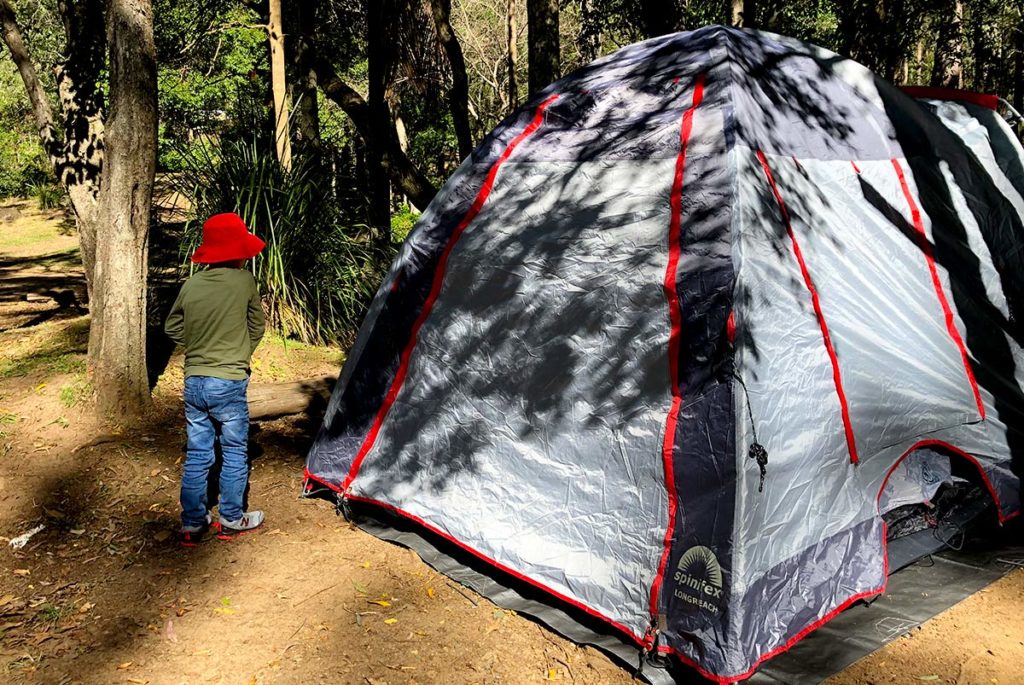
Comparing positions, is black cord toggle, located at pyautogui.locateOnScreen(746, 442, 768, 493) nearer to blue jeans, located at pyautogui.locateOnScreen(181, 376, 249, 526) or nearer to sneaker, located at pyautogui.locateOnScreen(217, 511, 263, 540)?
blue jeans, located at pyautogui.locateOnScreen(181, 376, 249, 526)

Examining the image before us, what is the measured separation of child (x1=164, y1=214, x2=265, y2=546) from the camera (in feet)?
14.3

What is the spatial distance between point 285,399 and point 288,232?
1.92 m

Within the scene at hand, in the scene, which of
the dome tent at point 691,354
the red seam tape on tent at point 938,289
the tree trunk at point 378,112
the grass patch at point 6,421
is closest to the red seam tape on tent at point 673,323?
the dome tent at point 691,354

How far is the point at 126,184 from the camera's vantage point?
549cm

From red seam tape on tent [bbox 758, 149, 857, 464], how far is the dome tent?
1 centimetres

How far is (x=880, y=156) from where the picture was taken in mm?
4461

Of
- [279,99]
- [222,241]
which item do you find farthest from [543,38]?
[222,241]

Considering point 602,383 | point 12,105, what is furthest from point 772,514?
point 12,105

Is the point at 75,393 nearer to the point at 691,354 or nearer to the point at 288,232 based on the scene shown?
the point at 288,232

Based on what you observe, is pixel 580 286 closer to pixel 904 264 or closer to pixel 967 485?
pixel 904 264

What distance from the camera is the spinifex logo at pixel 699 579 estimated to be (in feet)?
11.1

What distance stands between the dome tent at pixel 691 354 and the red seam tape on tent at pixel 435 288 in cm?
1

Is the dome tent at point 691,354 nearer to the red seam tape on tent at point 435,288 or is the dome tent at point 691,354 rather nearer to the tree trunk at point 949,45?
the red seam tape on tent at point 435,288

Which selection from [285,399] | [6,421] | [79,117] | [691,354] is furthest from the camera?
[79,117]
